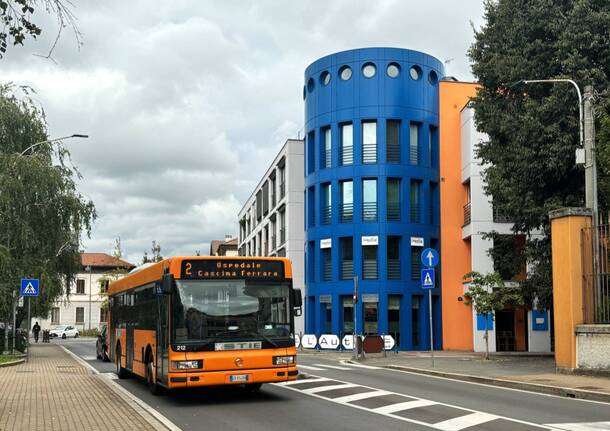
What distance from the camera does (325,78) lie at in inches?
1789

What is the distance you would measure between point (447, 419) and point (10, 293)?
A: 22.8m

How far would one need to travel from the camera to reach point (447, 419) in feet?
38.9

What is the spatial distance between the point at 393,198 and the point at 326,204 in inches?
164

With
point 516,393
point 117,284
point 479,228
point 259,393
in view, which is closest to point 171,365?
point 259,393

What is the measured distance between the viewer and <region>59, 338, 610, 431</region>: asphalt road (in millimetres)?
11375

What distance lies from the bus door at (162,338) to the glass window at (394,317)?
28127 mm

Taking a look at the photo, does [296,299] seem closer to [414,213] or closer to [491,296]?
[491,296]

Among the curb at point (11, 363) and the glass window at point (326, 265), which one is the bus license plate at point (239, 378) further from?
the glass window at point (326, 265)

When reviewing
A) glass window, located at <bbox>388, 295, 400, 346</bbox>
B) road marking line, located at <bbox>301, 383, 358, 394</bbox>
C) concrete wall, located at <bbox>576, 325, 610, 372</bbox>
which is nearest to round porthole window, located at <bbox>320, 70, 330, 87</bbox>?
glass window, located at <bbox>388, 295, 400, 346</bbox>

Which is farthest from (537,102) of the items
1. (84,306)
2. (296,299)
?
(84,306)

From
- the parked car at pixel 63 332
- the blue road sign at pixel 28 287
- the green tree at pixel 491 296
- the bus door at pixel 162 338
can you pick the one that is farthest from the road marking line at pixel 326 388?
the parked car at pixel 63 332

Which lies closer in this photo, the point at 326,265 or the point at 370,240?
the point at 370,240

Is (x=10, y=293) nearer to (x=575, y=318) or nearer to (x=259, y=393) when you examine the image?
(x=259, y=393)

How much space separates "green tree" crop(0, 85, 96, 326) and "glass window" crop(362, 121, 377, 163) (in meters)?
15.5
